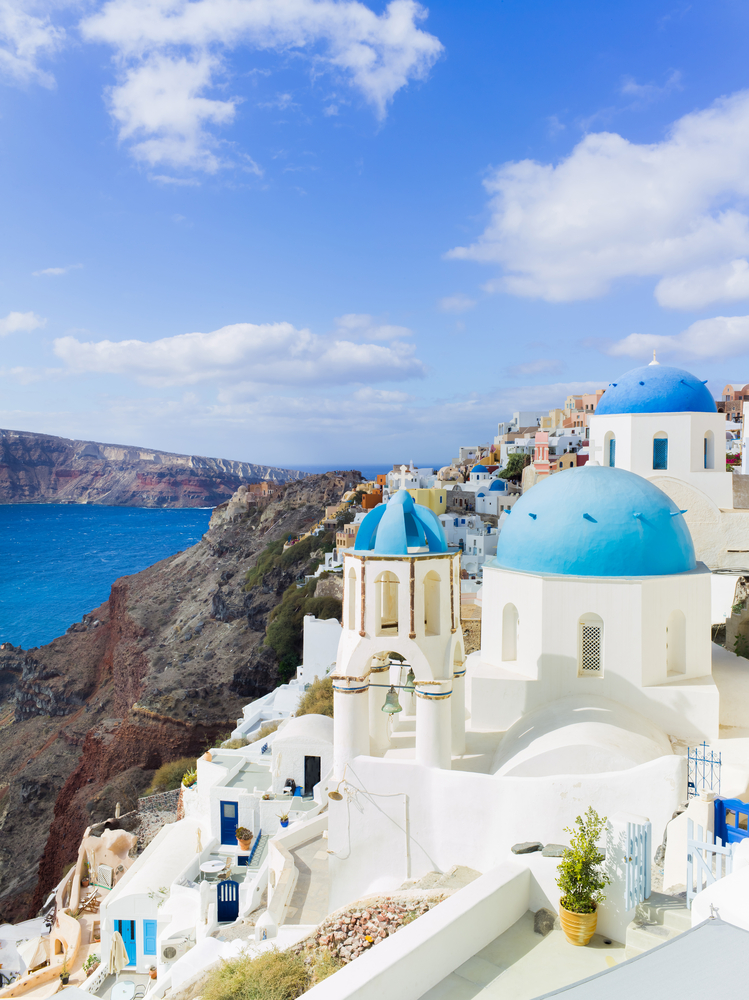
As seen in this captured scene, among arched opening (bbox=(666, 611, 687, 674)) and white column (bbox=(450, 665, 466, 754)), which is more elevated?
arched opening (bbox=(666, 611, 687, 674))

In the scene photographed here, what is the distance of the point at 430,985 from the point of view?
4.82m

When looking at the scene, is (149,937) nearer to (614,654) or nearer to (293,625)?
(614,654)

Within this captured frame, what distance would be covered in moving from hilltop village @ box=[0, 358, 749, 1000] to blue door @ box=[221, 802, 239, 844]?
0.05m

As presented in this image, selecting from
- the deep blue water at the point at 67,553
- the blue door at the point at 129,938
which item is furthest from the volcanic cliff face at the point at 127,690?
the blue door at the point at 129,938

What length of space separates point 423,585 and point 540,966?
5.61m

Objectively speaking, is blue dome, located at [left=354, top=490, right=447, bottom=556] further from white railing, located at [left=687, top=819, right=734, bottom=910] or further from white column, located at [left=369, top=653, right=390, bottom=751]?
white railing, located at [left=687, top=819, right=734, bottom=910]

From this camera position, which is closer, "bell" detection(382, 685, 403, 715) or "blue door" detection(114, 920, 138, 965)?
"bell" detection(382, 685, 403, 715)

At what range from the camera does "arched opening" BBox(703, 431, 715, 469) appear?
1741cm

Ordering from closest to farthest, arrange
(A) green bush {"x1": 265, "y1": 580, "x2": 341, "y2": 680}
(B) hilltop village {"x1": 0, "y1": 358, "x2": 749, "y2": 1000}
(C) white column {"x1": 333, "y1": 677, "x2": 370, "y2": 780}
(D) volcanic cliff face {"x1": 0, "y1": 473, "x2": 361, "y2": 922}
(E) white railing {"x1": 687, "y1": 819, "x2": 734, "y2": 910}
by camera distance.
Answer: (E) white railing {"x1": 687, "y1": 819, "x2": 734, "y2": 910}
(B) hilltop village {"x1": 0, "y1": 358, "x2": 749, "y2": 1000}
(C) white column {"x1": 333, "y1": 677, "x2": 370, "y2": 780}
(D) volcanic cliff face {"x1": 0, "y1": 473, "x2": 361, "y2": 922}
(A) green bush {"x1": 265, "y1": 580, "x2": 341, "y2": 680}

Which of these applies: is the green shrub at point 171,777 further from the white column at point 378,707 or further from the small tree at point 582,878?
the small tree at point 582,878

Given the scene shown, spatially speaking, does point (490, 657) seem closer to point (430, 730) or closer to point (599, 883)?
point (430, 730)

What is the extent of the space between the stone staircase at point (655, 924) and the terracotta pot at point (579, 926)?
284mm

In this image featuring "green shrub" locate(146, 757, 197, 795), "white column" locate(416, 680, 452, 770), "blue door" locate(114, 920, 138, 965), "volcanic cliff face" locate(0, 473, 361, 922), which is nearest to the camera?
"white column" locate(416, 680, 452, 770)

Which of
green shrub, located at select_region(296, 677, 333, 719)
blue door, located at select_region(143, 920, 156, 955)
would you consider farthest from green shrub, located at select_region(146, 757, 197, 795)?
blue door, located at select_region(143, 920, 156, 955)
